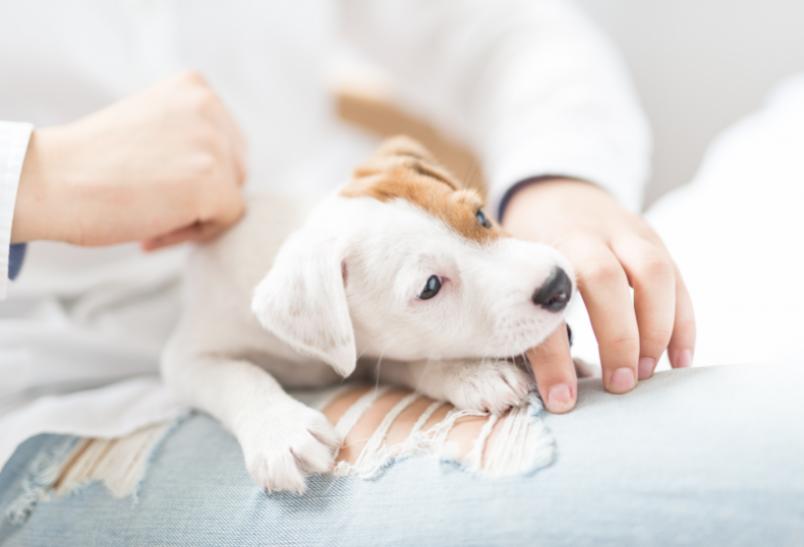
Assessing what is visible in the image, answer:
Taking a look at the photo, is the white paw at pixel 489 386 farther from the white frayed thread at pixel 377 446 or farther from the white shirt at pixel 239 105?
the white shirt at pixel 239 105

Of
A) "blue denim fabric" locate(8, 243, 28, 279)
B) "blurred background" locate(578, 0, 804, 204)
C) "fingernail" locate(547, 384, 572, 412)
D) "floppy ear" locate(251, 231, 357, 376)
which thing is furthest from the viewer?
"blurred background" locate(578, 0, 804, 204)

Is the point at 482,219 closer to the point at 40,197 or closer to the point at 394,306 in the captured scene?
the point at 394,306

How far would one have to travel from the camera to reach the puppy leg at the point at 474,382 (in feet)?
2.64

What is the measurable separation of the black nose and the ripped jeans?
0.10 metres

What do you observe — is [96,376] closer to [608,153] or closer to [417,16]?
[608,153]

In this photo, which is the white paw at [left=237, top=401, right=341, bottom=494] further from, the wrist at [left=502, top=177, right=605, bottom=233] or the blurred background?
the blurred background

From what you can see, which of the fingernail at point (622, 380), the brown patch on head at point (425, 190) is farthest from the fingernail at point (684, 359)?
the brown patch on head at point (425, 190)

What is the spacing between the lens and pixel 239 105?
1482 mm

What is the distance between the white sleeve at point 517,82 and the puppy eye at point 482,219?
21cm

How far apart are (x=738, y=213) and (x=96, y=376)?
37.8 inches

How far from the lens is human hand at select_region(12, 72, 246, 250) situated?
0.92 metres

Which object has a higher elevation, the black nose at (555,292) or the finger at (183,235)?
the black nose at (555,292)

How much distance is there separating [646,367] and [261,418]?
0.42 meters

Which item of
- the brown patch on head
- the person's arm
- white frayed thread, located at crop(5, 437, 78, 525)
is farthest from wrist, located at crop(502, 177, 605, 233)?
white frayed thread, located at crop(5, 437, 78, 525)
